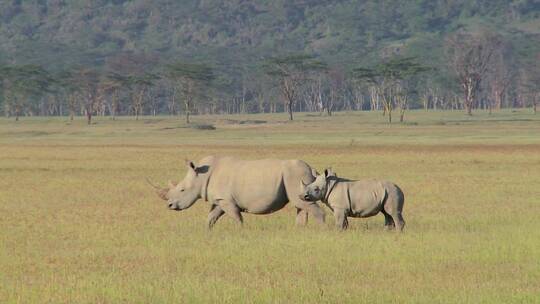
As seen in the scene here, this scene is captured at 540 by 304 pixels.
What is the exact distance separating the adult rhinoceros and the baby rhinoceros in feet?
1.20

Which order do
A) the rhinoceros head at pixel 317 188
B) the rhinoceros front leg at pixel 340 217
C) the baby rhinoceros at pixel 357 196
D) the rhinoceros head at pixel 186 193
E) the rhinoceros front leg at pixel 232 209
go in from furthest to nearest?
1. the rhinoceros head at pixel 186 193
2. the rhinoceros front leg at pixel 232 209
3. the rhinoceros front leg at pixel 340 217
4. the rhinoceros head at pixel 317 188
5. the baby rhinoceros at pixel 357 196

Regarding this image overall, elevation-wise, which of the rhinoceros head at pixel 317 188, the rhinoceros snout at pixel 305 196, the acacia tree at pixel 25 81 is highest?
the rhinoceros head at pixel 317 188

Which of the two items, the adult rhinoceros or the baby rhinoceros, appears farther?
the adult rhinoceros

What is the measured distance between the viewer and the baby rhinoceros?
690 inches

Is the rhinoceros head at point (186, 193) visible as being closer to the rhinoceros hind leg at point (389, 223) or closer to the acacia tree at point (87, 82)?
the rhinoceros hind leg at point (389, 223)

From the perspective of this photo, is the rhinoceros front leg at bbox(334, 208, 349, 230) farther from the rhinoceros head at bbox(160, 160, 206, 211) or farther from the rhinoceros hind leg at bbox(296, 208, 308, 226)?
the rhinoceros head at bbox(160, 160, 206, 211)

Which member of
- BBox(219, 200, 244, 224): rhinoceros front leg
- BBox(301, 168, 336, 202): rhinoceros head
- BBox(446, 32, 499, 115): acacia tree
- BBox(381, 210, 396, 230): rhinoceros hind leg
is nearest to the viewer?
BBox(301, 168, 336, 202): rhinoceros head

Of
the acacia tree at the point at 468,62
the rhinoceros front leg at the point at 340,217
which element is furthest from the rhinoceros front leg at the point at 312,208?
the acacia tree at the point at 468,62

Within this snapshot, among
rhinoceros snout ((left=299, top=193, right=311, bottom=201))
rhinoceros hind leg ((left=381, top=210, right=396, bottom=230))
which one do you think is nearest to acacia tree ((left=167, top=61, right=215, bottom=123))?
rhinoceros hind leg ((left=381, top=210, right=396, bottom=230))

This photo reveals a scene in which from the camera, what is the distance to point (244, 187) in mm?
18656

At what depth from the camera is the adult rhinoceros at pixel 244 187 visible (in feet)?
60.3

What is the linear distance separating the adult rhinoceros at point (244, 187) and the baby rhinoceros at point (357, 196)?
365mm

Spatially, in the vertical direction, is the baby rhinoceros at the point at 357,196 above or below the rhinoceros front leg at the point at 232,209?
above

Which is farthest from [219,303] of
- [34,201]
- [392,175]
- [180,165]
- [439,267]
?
[180,165]
